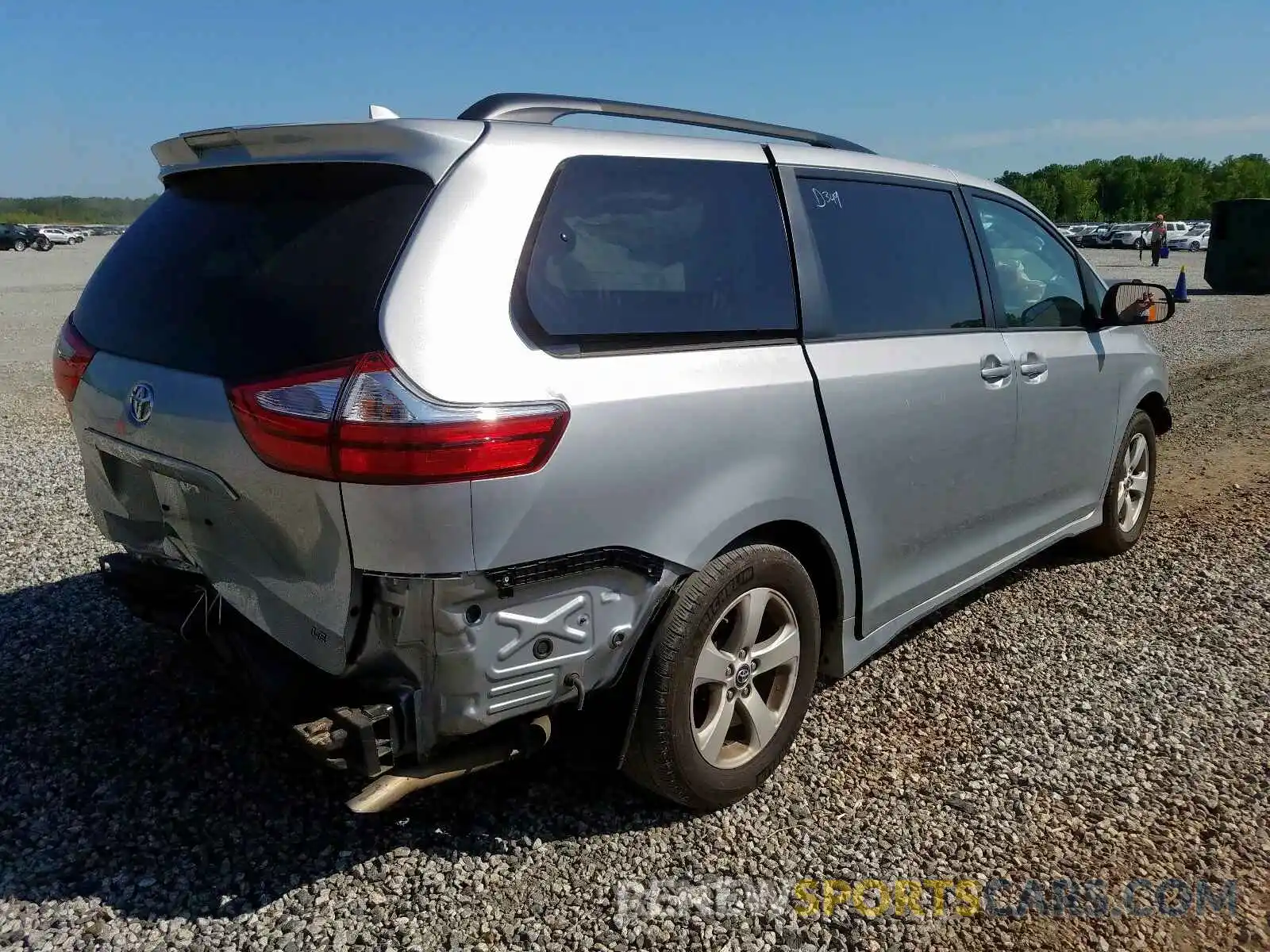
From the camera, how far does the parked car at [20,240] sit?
2311 inches

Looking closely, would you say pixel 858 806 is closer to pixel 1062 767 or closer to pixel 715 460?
pixel 1062 767

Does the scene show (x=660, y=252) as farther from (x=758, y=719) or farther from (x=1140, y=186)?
(x=1140, y=186)

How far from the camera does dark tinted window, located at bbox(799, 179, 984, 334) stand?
10.7ft

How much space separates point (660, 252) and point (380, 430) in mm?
987

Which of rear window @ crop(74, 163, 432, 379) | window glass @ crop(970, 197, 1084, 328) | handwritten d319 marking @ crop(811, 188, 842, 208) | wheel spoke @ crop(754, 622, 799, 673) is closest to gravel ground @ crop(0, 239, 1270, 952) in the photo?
wheel spoke @ crop(754, 622, 799, 673)

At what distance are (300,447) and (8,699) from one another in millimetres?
2240

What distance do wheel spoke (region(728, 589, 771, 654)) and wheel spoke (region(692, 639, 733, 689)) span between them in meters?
0.06

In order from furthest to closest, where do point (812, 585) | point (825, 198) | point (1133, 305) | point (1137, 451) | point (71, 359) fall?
point (1137, 451)
point (1133, 305)
point (825, 198)
point (812, 585)
point (71, 359)

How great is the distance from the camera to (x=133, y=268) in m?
2.95

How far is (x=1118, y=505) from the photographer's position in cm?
515

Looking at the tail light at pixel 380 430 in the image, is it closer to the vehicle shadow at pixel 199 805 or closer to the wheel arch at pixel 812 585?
the wheel arch at pixel 812 585

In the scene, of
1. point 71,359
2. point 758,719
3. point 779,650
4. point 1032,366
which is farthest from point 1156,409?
point 71,359

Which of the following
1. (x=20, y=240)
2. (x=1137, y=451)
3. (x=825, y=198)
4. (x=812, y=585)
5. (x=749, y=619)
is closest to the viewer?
(x=749, y=619)

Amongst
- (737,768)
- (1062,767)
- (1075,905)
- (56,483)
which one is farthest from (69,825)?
(56,483)
